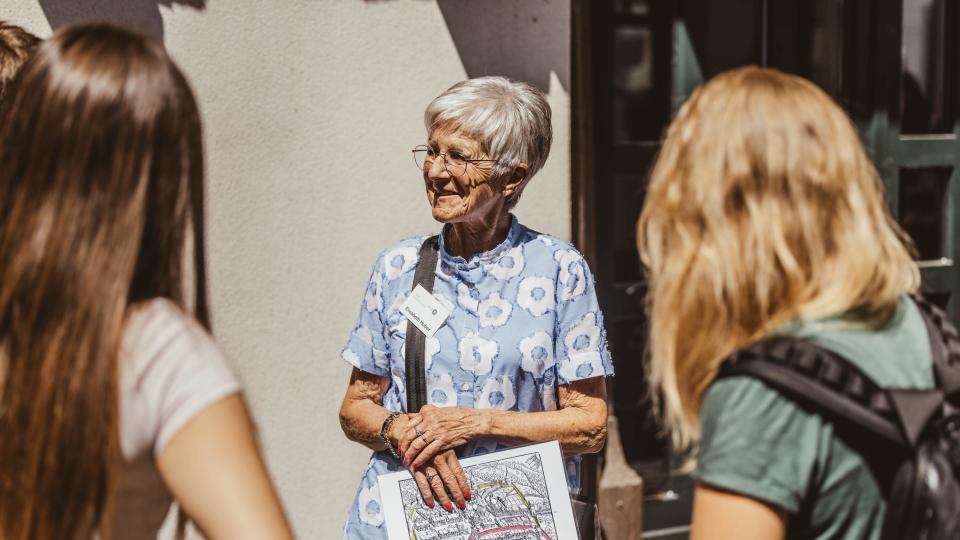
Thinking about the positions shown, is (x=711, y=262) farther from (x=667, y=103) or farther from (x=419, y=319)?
(x=667, y=103)

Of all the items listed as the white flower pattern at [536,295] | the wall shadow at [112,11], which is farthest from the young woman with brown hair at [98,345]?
the wall shadow at [112,11]

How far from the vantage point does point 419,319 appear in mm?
2367

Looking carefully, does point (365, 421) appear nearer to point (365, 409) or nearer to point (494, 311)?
point (365, 409)

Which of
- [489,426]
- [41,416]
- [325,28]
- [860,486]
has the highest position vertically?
[325,28]

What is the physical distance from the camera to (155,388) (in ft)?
3.80

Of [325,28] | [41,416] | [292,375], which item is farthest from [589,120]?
[41,416]

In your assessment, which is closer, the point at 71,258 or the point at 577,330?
the point at 71,258

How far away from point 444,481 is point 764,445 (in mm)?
1119

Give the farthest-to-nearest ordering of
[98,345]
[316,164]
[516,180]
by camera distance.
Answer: [316,164] < [516,180] < [98,345]

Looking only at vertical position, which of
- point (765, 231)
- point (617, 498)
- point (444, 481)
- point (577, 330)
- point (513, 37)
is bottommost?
point (617, 498)

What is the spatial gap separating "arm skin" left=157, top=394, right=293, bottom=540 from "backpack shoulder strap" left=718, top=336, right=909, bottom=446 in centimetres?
63

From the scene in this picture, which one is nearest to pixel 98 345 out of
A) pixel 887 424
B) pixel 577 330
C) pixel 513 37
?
pixel 887 424

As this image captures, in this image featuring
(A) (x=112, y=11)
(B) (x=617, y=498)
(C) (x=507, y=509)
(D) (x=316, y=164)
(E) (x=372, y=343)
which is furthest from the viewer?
(B) (x=617, y=498)

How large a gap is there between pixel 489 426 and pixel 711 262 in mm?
1072
